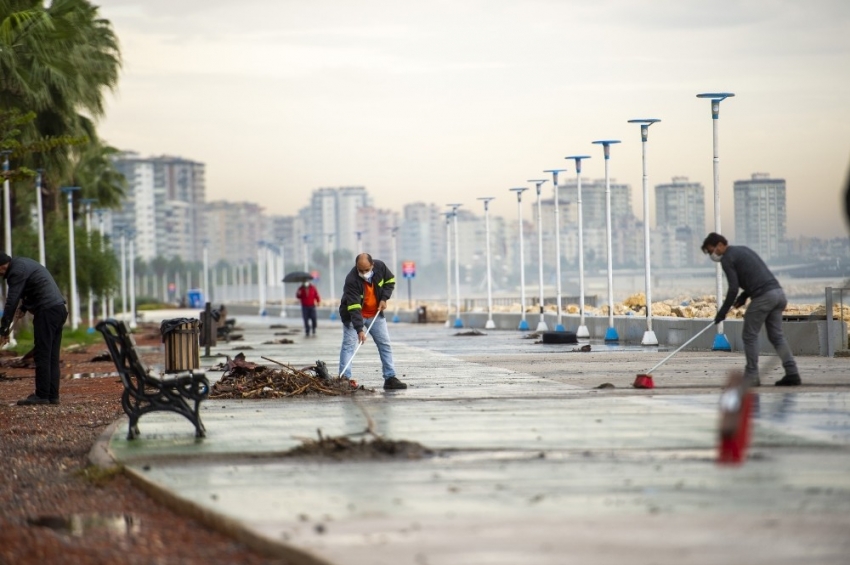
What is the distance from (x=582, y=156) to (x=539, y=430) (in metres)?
28.2

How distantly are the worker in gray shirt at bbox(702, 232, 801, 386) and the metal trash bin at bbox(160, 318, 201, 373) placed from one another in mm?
5829

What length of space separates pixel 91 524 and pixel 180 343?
22.1 feet

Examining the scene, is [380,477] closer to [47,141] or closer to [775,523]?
[775,523]

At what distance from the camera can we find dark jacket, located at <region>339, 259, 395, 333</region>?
1777 cm

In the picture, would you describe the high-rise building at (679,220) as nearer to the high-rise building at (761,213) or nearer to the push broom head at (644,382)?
the high-rise building at (761,213)

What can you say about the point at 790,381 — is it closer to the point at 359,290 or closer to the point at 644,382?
the point at 644,382

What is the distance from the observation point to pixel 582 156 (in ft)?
129

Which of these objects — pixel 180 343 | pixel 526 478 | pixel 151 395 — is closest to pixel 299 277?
pixel 180 343

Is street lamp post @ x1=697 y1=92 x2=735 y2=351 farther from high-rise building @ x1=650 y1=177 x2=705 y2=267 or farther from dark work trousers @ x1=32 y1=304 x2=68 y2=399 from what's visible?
high-rise building @ x1=650 y1=177 x2=705 y2=267

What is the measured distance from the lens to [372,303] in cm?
1805

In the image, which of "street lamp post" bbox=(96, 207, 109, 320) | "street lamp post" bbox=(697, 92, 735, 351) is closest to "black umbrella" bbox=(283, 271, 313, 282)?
"street lamp post" bbox=(96, 207, 109, 320)

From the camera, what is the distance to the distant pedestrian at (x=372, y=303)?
696 inches

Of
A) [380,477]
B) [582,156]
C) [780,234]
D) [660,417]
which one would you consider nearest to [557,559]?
[380,477]

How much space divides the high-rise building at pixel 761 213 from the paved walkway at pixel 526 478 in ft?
100
